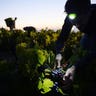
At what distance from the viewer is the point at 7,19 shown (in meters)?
9.39

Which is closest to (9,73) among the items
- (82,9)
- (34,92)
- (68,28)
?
(34,92)

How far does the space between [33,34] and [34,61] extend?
4964 mm

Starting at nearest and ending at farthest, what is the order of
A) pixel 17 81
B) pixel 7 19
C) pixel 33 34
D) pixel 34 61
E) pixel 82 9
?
pixel 17 81 < pixel 34 61 < pixel 82 9 < pixel 33 34 < pixel 7 19

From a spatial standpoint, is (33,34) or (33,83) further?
(33,34)

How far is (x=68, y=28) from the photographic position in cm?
454

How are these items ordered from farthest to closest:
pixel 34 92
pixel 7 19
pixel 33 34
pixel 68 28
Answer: pixel 7 19 → pixel 33 34 → pixel 68 28 → pixel 34 92

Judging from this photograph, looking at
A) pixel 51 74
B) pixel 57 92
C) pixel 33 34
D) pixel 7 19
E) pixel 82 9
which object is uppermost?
pixel 7 19

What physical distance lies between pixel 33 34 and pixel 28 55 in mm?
4999

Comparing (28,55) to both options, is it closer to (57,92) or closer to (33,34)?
(57,92)

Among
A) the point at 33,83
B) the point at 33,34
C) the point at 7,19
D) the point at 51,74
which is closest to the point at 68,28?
the point at 51,74

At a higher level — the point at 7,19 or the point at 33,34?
the point at 7,19

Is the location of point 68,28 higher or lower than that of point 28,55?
higher

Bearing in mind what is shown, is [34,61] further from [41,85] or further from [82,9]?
[82,9]

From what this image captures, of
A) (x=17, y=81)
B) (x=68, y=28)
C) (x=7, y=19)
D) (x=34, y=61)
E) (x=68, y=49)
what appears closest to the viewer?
(x=17, y=81)
